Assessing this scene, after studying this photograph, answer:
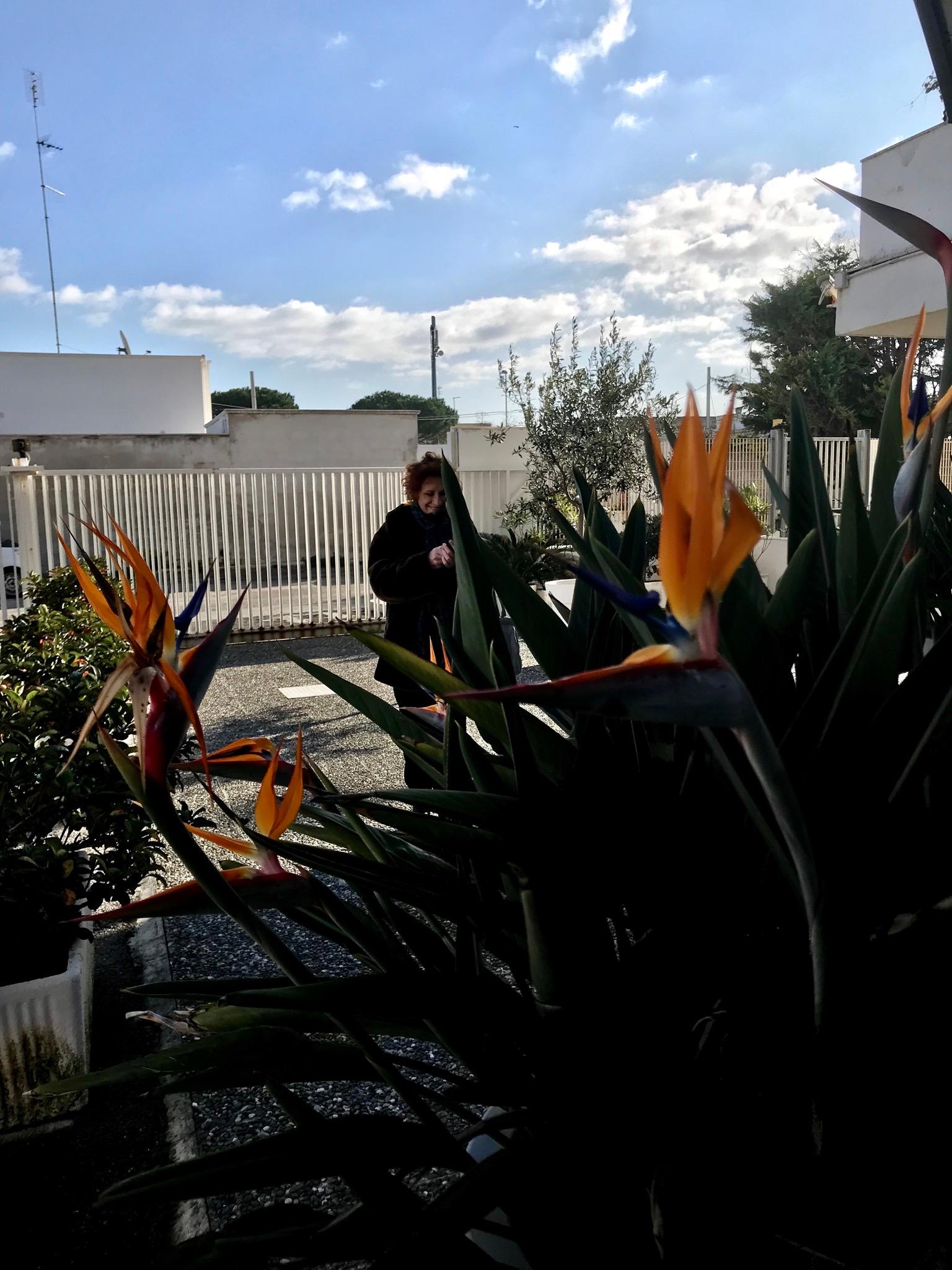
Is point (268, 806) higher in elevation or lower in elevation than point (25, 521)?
lower

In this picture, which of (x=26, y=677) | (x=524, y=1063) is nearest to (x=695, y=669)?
(x=524, y=1063)

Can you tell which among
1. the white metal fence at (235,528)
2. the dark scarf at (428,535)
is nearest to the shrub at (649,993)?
the dark scarf at (428,535)

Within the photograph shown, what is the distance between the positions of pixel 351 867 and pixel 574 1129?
0.28 m

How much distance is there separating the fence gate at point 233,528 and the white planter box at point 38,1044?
6862 millimetres

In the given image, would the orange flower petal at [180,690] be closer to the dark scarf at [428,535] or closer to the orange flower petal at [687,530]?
the orange flower petal at [687,530]

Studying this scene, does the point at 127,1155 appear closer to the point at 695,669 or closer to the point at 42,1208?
the point at 42,1208

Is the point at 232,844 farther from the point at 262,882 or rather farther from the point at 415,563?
the point at 415,563

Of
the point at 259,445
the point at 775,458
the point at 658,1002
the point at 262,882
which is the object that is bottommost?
the point at 658,1002

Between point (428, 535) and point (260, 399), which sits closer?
point (428, 535)

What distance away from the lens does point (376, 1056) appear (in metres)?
0.76

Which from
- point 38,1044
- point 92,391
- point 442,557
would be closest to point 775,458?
point 442,557

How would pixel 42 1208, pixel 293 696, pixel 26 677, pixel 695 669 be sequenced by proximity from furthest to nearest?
1. pixel 293 696
2. pixel 26 677
3. pixel 42 1208
4. pixel 695 669

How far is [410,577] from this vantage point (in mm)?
3965

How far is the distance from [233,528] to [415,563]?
6.68m
